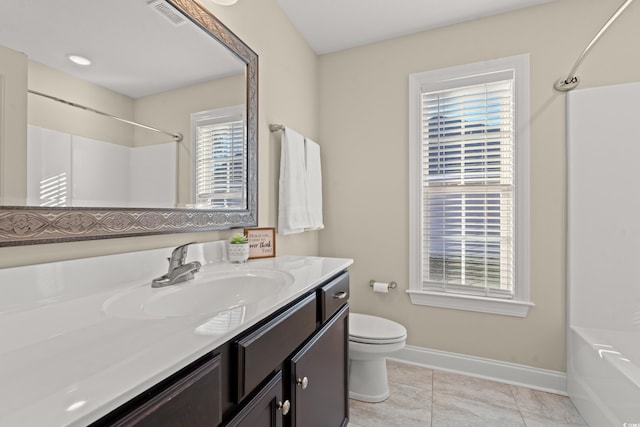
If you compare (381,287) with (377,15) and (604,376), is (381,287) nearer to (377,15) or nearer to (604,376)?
(604,376)

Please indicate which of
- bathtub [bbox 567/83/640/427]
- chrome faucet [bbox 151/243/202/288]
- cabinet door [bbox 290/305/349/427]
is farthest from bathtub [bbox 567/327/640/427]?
chrome faucet [bbox 151/243/202/288]

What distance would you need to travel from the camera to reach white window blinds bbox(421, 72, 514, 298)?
6.65 ft

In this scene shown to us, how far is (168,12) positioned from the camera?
117cm

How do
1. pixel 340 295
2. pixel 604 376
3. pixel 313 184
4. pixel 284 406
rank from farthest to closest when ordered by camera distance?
pixel 313 184
pixel 604 376
pixel 340 295
pixel 284 406

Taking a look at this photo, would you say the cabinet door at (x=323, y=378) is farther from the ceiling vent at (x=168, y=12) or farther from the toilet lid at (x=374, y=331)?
the ceiling vent at (x=168, y=12)

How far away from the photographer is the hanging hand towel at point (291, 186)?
6.10ft

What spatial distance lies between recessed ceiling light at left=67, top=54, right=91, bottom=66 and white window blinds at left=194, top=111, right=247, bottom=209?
1.37 feet

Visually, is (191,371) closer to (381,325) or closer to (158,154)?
(158,154)

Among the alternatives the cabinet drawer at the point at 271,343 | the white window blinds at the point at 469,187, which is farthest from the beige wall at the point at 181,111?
the white window blinds at the point at 469,187

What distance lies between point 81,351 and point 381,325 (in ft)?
5.62

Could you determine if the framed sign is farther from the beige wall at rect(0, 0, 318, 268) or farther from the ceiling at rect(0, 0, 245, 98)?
the ceiling at rect(0, 0, 245, 98)

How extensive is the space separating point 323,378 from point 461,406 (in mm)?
1107

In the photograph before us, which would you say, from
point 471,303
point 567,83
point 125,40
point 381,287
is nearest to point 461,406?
point 471,303

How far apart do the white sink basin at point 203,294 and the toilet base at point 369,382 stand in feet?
3.33
